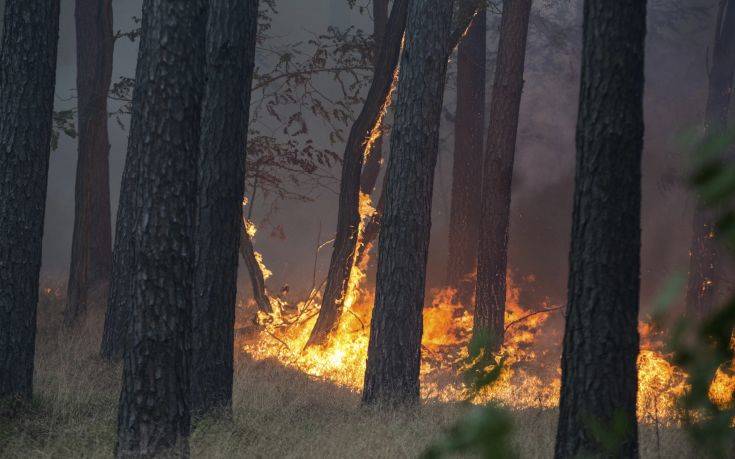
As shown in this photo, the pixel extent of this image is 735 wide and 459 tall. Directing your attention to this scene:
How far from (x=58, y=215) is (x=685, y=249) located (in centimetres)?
2494

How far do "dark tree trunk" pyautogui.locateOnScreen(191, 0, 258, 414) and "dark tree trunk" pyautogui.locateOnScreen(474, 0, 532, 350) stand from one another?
23.1ft

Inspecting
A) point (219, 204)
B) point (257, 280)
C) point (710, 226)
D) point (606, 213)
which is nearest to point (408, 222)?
point (219, 204)

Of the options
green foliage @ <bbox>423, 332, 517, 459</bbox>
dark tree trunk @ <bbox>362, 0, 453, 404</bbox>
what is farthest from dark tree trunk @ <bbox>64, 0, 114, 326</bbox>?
green foliage @ <bbox>423, 332, 517, 459</bbox>

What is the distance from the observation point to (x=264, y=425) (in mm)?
8039

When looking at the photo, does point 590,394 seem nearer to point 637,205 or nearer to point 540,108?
point 637,205

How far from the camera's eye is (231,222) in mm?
8352

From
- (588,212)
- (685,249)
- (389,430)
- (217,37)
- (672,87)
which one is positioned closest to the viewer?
(588,212)

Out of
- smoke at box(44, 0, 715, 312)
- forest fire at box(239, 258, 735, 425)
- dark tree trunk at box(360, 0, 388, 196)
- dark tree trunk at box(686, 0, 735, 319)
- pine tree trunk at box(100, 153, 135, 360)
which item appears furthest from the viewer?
smoke at box(44, 0, 715, 312)

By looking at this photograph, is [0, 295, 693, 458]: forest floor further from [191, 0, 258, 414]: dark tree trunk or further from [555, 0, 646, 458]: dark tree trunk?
[555, 0, 646, 458]: dark tree trunk

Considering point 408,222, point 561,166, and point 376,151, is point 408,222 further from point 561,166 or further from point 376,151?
point 561,166

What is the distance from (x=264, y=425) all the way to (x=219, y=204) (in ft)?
7.66

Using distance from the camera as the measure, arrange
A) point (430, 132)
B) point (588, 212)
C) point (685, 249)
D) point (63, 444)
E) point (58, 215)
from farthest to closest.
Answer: point (58, 215) → point (685, 249) → point (430, 132) → point (63, 444) → point (588, 212)

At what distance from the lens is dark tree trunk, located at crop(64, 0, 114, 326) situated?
45.8 ft

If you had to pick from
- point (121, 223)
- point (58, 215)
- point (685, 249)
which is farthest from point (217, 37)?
point (58, 215)
